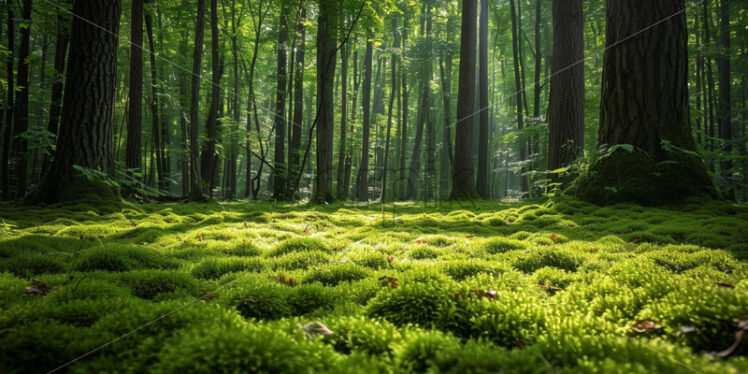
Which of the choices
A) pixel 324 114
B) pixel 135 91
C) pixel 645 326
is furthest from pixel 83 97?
pixel 645 326

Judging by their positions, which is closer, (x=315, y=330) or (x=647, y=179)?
(x=315, y=330)

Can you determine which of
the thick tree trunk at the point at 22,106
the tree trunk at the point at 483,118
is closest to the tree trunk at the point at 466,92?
the tree trunk at the point at 483,118

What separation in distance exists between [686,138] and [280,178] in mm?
10847

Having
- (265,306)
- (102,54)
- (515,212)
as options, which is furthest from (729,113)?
(102,54)

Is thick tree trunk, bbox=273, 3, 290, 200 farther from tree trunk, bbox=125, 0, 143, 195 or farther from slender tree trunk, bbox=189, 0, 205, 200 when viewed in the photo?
tree trunk, bbox=125, 0, 143, 195

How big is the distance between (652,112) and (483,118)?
34.9 feet

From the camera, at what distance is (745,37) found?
41.7 feet

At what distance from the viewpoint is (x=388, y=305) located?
66.3 inches

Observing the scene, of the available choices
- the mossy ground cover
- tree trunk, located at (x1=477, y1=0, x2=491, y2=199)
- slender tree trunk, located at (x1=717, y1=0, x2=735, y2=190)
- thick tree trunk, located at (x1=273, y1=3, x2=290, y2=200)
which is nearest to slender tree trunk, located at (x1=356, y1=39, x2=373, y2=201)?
thick tree trunk, located at (x1=273, y1=3, x2=290, y2=200)

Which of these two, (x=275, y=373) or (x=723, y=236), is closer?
(x=275, y=373)

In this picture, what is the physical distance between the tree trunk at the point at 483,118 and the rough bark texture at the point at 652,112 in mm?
8213

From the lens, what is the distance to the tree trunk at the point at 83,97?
5383 mm

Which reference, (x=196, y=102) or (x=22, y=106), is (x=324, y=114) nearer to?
(x=196, y=102)

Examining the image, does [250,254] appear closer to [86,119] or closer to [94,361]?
[94,361]
